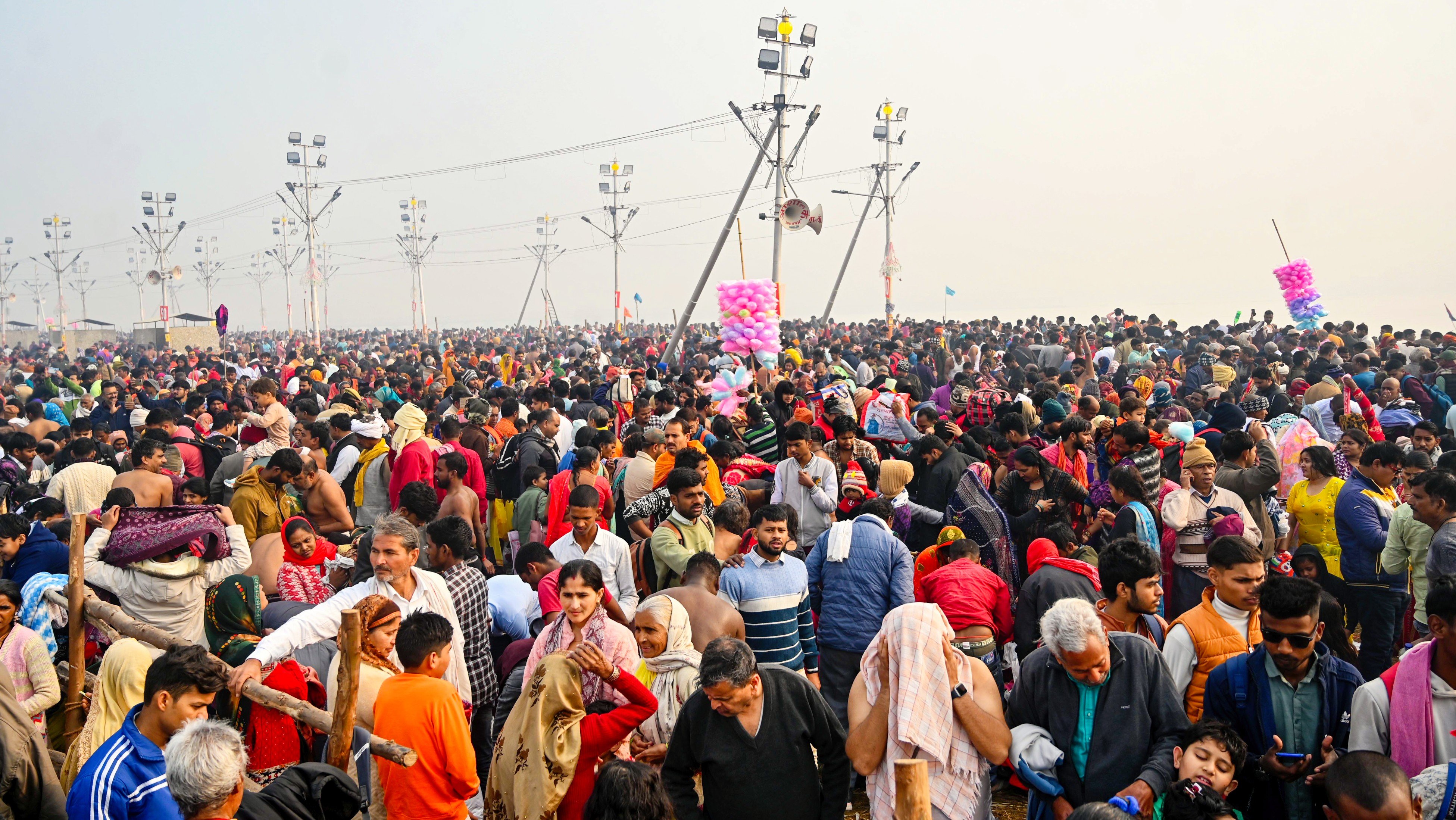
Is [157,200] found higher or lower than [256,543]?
higher

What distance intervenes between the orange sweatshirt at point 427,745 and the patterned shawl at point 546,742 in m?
0.17

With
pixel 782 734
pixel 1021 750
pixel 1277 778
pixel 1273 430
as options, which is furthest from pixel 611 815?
pixel 1273 430

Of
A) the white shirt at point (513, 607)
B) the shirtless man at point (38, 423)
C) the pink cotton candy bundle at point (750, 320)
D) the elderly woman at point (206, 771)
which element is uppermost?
the pink cotton candy bundle at point (750, 320)

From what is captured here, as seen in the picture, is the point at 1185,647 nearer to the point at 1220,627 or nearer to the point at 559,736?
the point at 1220,627

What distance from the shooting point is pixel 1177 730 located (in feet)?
11.2

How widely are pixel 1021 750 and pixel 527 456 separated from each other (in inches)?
232

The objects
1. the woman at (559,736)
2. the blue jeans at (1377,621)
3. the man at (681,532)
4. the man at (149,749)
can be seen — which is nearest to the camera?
the man at (149,749)

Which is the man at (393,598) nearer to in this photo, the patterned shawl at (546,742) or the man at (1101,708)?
the patterned shawl at (546,742)

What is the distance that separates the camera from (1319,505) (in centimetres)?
630

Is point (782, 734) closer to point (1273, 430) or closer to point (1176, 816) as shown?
point (1176, 816)

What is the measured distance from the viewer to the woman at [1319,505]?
628cm

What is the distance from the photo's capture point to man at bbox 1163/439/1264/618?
558 centimetres

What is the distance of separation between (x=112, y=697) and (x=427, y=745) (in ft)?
5.40

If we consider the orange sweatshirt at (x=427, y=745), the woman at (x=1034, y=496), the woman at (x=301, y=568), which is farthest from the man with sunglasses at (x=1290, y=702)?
the woman at (x=301, y=568)
